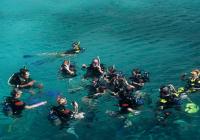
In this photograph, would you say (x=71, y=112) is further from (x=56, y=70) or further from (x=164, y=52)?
(x=164, y=52)

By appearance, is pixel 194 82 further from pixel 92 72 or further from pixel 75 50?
pixel 75 50

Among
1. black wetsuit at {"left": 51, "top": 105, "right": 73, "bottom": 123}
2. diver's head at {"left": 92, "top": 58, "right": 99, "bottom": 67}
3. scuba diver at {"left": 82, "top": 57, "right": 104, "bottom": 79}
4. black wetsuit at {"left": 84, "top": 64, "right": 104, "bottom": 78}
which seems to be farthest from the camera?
black wetsuit at {"left": 84, "top": 64, "right": 104, "bottom": 78}

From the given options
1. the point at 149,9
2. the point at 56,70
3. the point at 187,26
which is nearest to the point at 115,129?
the point at 56,70

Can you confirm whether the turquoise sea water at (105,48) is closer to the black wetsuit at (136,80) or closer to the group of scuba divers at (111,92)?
the group of scuba divers at (111,92)

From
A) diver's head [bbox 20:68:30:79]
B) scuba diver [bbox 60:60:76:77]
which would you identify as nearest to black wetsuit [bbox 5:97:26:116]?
diver's head [bbox 20:68:30:79]

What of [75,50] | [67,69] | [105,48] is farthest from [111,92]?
[105,48]

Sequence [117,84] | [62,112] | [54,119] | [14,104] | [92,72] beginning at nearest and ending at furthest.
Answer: [62,112]
[54,119]
[14,104]
[117,84]
[92,72]

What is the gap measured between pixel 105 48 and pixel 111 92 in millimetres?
11657

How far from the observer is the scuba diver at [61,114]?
20.9 metres

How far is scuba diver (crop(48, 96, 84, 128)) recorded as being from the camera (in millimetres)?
20906

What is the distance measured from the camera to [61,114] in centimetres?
2098

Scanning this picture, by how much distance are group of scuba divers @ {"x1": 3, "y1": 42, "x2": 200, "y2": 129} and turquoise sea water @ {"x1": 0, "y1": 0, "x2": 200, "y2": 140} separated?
54 centimetres

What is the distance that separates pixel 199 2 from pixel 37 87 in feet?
101

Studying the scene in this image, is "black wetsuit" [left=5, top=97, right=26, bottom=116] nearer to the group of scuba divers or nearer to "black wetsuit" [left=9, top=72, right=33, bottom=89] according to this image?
the group of scuba divers
